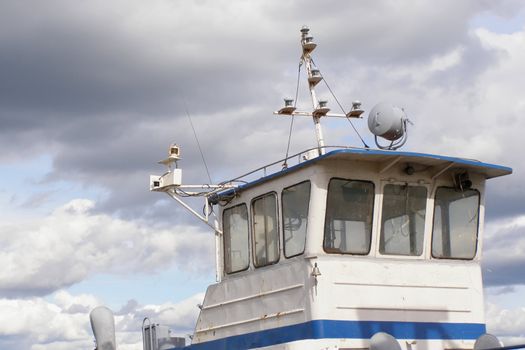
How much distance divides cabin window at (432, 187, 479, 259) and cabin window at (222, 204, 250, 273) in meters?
3.17

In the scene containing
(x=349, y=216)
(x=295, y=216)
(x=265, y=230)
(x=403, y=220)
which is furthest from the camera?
Answer: (x=265, y=230)

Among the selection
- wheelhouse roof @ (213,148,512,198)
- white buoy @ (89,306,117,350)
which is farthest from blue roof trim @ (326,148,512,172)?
white buoy @ (89,306,117,350)

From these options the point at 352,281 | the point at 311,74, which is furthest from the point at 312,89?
the point at 352,281

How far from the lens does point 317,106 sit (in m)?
17.7

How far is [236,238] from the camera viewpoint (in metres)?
17.0

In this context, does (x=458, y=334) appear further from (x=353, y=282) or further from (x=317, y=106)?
(x=317, y=106)

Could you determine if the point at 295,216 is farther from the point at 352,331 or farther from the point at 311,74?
the point at 311,74

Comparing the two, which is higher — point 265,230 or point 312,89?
point 312,89

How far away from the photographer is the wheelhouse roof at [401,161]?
49.4 feet

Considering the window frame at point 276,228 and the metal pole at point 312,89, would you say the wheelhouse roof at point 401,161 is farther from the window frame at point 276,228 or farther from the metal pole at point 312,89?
the metal pole at point 312,89

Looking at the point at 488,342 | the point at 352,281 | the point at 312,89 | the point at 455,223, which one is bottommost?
the point at 488,342

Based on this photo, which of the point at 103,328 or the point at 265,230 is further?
the point at 103,328

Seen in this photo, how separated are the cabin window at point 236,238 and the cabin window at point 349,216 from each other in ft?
6.45

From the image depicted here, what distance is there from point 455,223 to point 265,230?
3140 mm
